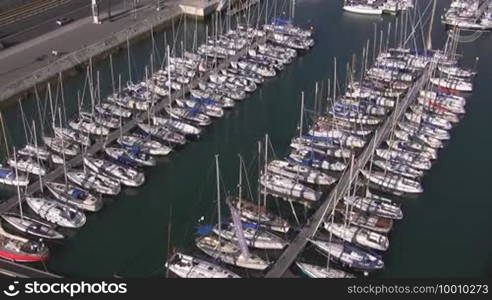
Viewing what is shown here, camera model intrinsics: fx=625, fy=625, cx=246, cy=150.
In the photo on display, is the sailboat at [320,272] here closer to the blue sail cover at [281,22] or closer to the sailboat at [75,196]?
the sailboat at [75,196]

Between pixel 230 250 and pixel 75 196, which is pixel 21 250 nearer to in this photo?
pixel 75 196

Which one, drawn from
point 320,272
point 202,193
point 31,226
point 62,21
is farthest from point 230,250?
point 62,21

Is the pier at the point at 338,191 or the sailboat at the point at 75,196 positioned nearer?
the pier at the point at 338,191

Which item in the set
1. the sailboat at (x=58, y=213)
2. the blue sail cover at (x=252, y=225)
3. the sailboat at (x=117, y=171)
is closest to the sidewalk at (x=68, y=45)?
the sailboat at (x=117, y=171)

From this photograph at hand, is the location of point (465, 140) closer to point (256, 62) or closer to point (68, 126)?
point (256, 62)

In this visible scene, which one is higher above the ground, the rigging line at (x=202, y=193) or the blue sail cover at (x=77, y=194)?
the blue sail cover at (x=77, y=194)

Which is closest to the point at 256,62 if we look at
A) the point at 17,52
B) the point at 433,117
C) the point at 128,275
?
the point at 433,117
